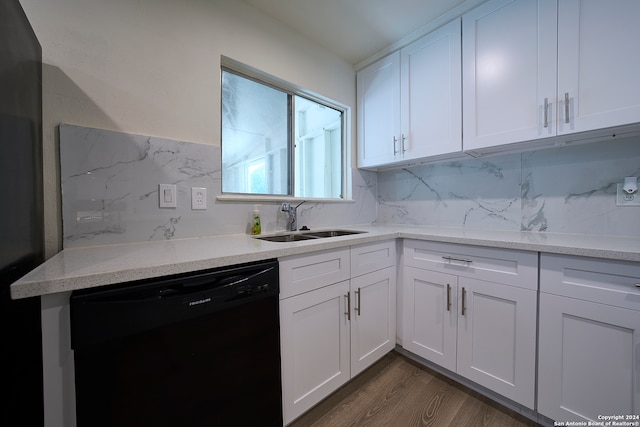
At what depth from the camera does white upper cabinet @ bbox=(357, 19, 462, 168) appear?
5.40 ft

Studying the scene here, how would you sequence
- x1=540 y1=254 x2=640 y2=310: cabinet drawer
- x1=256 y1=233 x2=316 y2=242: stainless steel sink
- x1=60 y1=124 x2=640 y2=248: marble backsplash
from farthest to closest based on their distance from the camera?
x1=256 y1=233 x2=316 y2=242: stainless steel sink → x1=60 y1=124 x2=640 y2=248: marble backsplash → x1=540 y1=254 x2=640 y2=310: cabinet drawer

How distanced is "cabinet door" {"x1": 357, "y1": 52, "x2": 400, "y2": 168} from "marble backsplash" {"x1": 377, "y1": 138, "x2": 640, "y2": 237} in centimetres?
37

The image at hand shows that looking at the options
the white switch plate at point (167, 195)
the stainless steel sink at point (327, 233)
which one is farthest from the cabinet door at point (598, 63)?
the white switch plate at point (167, 195)

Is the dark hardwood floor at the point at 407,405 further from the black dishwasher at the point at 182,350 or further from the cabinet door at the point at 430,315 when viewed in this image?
the black dishwasher at the point at 182,350

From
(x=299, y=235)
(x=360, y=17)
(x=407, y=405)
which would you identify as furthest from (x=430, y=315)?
(x=360, y=17)

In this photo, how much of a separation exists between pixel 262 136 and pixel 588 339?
7.08 ft

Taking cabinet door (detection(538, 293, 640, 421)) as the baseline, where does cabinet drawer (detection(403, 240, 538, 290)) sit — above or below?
above

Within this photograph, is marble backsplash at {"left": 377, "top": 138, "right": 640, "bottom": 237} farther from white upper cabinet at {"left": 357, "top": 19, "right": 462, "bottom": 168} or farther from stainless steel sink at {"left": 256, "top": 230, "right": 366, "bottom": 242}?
stainless steel sink at {"left": 256, "top": 230, "right": 366, "bottom": 242}

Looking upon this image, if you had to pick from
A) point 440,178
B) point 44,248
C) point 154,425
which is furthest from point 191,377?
point 440,178

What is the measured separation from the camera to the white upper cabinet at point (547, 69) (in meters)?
1.12

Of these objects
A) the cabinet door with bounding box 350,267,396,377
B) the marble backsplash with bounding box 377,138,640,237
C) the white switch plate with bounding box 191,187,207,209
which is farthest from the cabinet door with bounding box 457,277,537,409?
the white switch plate with bounding box 191,187,207,209

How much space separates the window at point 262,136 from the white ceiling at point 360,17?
441mm

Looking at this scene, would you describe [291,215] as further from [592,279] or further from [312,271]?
[592,279]

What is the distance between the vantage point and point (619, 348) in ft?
3.19
